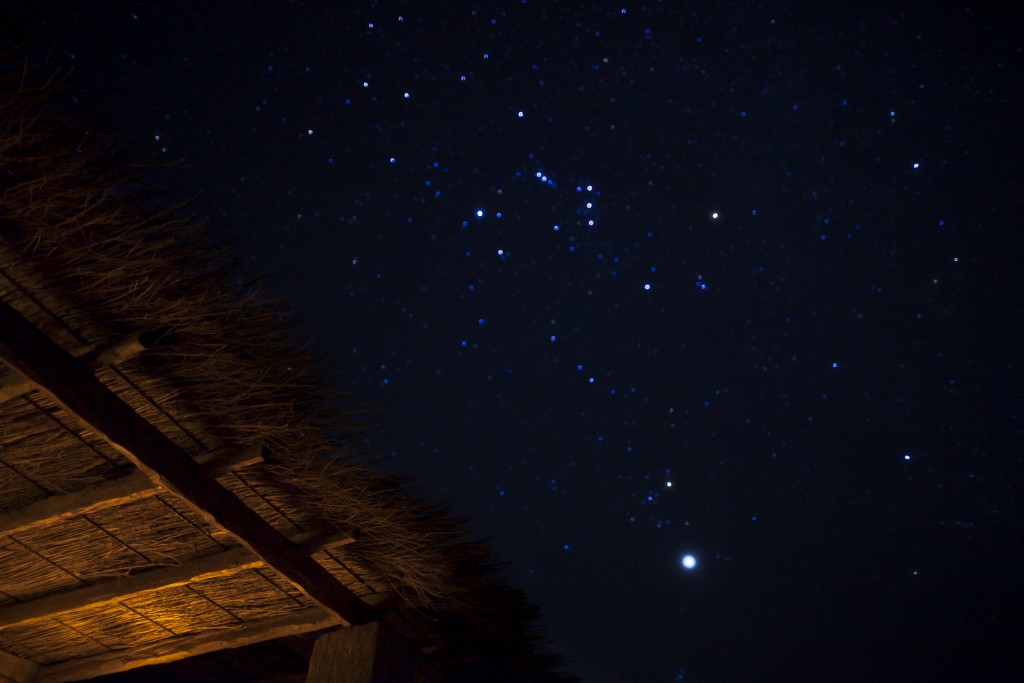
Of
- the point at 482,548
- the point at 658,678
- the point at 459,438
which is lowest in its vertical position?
the point at 482,548

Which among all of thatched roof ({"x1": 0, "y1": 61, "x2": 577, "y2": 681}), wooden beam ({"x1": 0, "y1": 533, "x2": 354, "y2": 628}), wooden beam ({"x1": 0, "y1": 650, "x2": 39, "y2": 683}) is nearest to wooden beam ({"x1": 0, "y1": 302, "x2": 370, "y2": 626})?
A: thatched roof ({"x1": 0, "y1": 61, "x2": 577, "y2": 681})

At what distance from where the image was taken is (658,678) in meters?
18.6

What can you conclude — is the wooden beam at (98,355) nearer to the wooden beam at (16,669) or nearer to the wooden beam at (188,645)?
the wooden beam at (188,645)

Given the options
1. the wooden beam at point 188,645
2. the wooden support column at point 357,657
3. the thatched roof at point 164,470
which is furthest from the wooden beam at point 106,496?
the wooden support column at point 357,657

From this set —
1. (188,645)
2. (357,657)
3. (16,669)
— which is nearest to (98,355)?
(357,657)

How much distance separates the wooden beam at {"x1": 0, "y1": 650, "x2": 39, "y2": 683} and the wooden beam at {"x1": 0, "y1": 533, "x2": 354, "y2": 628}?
1.67 ft

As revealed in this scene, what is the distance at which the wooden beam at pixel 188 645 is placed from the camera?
3.53 metres

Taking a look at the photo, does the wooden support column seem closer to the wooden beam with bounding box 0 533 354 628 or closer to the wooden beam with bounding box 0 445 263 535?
the wooden beam with bounding box 0 533 354 628

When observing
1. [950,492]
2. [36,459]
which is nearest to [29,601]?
[36,459]

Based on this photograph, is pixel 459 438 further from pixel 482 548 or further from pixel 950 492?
pixel 950 492

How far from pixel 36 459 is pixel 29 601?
1.30 m

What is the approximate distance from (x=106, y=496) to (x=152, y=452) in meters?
0.39

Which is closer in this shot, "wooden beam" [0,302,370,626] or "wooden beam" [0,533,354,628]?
"wooden beam" [0,302,370,626]

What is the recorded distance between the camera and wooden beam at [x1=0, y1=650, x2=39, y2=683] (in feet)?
12.7
